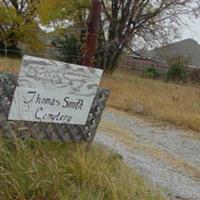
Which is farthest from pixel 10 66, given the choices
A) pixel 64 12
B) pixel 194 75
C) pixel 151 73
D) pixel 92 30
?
pixel 194 75

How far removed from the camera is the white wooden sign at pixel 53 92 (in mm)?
4992

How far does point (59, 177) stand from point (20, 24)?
2995 centimetres

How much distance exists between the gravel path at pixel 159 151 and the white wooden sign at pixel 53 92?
1252 mm

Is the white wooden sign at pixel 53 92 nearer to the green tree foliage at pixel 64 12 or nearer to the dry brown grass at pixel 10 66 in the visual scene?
the dry brown grass at pixel 10 66

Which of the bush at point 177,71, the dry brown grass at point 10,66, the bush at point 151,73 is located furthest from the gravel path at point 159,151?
the bush at point 177,71

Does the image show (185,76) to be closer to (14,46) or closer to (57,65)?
(14,46)

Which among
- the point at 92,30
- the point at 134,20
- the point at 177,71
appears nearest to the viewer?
the point at 92,30

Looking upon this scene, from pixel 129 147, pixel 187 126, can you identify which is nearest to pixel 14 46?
pixel 187 126

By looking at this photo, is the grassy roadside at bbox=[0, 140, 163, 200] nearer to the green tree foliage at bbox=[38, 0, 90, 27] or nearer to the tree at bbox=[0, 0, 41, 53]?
the green tree foliage at bbox=[38, 0, 90, 27]

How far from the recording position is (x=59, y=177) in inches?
181

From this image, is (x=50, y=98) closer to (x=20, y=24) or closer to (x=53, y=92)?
(x=53, y=92)

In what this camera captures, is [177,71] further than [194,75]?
Yes

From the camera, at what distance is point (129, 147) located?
303 inches

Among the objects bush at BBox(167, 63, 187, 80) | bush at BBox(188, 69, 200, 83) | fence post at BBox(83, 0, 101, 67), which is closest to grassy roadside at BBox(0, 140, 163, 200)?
fence post at BBox(83, 0, 101, 67)
